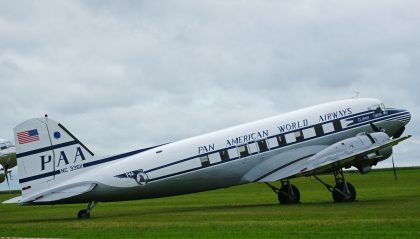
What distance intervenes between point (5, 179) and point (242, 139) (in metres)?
17.6

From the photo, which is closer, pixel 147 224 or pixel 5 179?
pixel 147 224

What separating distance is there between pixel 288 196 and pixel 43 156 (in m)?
11.7

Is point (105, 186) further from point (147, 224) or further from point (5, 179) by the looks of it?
point (5, 179)

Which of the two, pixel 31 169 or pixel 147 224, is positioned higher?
pixel 31 169

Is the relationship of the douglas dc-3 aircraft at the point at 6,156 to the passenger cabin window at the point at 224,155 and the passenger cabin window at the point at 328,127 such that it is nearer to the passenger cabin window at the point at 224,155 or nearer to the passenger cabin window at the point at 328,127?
the passenger cabin window at the point at 224,155

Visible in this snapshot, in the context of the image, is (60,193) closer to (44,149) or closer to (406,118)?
(44,149)

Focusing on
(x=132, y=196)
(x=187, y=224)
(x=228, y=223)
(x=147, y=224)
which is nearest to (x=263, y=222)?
(x=228, y=223)

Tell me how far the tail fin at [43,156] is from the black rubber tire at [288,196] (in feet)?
32.4

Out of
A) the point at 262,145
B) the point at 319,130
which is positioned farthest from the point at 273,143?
the point at 319,130

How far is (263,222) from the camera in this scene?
22.4m

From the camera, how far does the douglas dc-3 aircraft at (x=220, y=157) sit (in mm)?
27359

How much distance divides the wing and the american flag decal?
10216 millimetres

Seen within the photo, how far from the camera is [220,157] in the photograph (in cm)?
3034

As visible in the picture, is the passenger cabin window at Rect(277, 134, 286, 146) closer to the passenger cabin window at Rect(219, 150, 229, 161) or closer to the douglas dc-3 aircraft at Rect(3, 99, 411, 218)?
the douglas dc-3 aircraft at Rect(3, 99, 411, 218)
